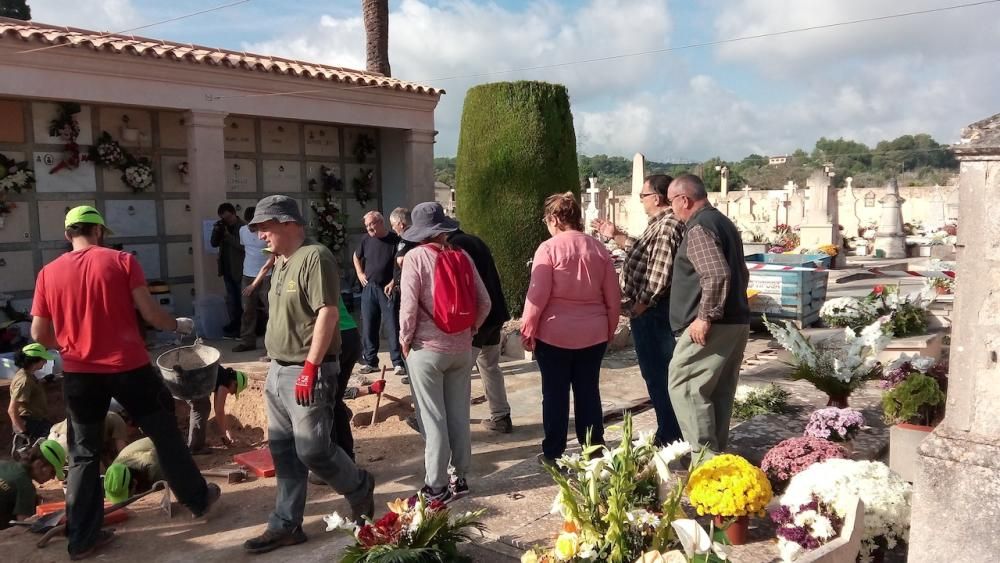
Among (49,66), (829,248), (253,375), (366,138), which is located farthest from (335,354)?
(829,248)

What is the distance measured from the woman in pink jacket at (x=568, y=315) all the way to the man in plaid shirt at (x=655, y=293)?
8.9 inches

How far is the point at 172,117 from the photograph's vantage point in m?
9.92

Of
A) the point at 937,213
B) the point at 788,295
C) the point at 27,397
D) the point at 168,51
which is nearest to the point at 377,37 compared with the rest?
the point at 168,51

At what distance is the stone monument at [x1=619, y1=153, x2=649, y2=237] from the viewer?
85.3 feet

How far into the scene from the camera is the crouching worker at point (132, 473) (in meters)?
4.24

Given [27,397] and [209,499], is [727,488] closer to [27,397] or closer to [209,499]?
[209,499]

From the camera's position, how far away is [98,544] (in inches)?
150

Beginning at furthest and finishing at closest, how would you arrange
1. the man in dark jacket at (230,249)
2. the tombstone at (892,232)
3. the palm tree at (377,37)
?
1. the tombstone at (892,232)
2. the palm tree at (377,37)
3. the man in dark jacket at (230,249)

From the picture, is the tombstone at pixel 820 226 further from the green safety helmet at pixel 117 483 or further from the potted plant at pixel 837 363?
the green safety helmet at pixel 117 483

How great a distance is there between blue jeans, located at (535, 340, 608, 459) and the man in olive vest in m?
0.49

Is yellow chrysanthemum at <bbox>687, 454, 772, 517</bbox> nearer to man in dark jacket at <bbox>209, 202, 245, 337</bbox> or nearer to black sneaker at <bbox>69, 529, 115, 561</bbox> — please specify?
black sneaker at <bbox>69, 529, 115, 561</bbox>

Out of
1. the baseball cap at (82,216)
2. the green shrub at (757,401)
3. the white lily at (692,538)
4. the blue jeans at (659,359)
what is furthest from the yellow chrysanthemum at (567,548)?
the green shrub at (757,401)

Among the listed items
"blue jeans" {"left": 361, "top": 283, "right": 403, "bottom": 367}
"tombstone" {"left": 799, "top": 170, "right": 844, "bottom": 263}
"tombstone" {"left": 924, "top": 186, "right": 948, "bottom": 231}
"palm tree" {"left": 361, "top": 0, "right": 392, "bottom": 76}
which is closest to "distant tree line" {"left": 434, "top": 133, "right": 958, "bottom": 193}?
"tombstone" {"left": 924, "top": 186, "right": 948, "bottom": 231}

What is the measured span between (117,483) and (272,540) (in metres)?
1.23
